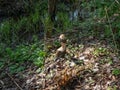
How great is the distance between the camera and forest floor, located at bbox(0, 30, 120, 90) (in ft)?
15.3

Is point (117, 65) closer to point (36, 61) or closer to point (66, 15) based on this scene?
point (36, 61)

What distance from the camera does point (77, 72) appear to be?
4848 mm

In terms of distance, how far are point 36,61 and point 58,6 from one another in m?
3.09

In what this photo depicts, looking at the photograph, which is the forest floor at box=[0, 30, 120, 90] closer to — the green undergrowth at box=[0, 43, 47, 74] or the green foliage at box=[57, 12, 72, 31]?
the green undergrowth at box=[0, 43, 47, 74]

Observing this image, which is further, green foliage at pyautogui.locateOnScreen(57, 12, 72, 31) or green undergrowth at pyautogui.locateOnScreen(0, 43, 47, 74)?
green foliage at pyautogui.locateOnScreen(57, 12, 72, 31)

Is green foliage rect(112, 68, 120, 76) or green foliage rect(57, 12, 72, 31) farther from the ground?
green foliage rect(57, 12, 72, 31)

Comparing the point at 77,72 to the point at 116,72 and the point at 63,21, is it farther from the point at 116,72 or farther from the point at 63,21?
the point at 63,21

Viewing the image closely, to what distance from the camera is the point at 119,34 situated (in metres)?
5.24

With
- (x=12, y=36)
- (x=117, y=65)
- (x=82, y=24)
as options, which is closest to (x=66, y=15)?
(x=82, y=24)

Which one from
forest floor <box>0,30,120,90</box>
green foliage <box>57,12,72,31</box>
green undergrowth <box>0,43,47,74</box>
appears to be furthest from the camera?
green foliage <box>57,12,72,31</box>

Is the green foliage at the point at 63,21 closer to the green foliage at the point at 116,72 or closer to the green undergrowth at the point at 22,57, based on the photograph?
the green undergrowth at the point at 22,57

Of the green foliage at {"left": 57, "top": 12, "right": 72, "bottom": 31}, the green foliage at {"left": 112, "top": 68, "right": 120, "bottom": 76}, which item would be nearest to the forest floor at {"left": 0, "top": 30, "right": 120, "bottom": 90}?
the green foliage at {"left": 112, "top": 68, "right": 120, "bottom": 76}

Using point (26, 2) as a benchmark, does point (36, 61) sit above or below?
below

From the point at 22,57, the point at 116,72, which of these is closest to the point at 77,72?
the point at 116,72
